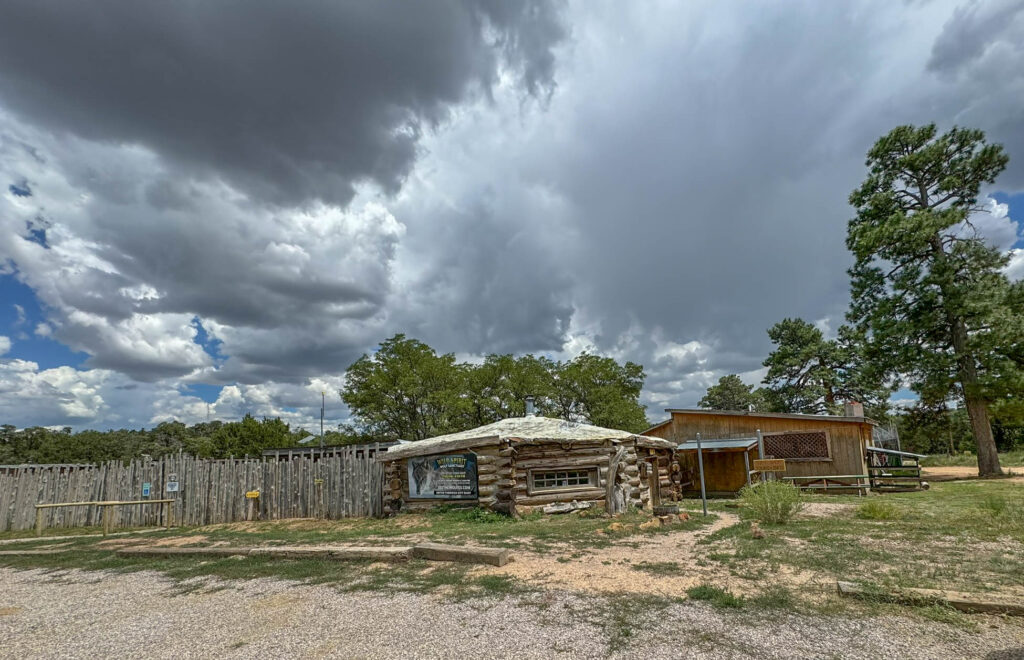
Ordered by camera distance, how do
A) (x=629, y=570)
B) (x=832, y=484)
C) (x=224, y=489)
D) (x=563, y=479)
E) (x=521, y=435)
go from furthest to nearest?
(x=832, y=484) → (x=224, y=489) → (x=563, y=479) → (x=521, y=435) → (x=629, y=570)

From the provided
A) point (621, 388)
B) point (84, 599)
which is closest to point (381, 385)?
point (621, 388)

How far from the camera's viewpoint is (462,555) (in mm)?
8227

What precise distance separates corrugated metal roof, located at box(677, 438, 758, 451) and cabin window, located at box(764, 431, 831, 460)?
→ 1016 mm

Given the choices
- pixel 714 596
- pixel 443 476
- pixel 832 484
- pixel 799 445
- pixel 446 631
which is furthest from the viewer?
pixel 799 445

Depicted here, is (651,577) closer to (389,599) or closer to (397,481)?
(389,599)

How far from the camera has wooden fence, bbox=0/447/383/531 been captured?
17.1 m

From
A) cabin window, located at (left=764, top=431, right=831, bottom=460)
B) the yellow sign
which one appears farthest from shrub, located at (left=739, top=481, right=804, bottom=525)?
cabin window, located at (left=764, top=431, right=831, bottom=460)

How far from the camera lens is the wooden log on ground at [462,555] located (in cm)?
794

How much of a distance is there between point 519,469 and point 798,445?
1460 centimetres

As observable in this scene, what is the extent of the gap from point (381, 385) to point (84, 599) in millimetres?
33066

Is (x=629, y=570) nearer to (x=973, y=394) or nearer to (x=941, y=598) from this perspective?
(x=941, y=598)

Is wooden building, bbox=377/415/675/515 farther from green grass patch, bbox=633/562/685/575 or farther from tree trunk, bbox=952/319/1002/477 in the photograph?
tree trunk, bbox=952/319/1002/477

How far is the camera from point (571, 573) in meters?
7.45

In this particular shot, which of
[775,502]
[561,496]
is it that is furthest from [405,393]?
[775,502]
